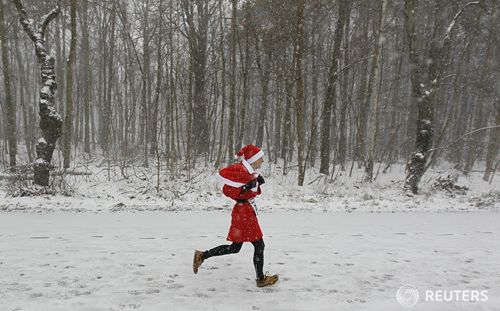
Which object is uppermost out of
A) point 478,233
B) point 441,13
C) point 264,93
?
point 441,13

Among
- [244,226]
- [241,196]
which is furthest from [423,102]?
[244,226]

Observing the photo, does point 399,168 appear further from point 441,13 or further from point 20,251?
point 20,251

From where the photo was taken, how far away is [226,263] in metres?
5.94

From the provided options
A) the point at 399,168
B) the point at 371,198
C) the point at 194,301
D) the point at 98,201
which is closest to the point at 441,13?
the point at 371,198

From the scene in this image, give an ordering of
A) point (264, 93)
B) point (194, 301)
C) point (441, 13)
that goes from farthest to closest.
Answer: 1. point (264, 93)
2. point (441, 13)
3. point (194, 301)

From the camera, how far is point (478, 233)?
844 centimetres

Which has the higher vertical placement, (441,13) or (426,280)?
(441,13)

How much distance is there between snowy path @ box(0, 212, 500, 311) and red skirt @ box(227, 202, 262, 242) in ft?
2.16

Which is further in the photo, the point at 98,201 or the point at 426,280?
the point at 98,201

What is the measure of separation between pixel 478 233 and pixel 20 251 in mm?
8987
